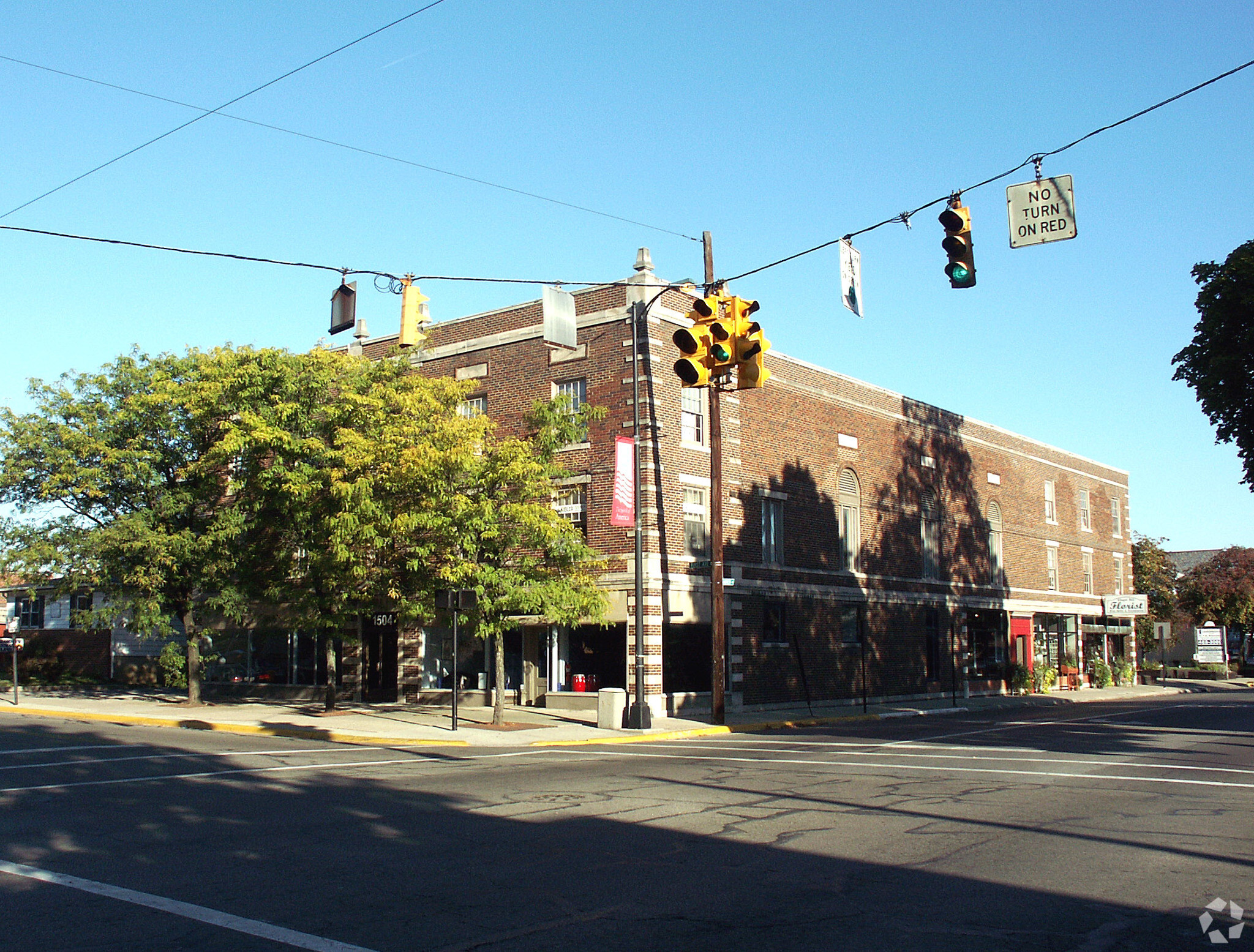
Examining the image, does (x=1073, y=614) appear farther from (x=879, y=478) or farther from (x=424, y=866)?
(x=424, y=866)

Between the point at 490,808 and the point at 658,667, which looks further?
the point at 658,667

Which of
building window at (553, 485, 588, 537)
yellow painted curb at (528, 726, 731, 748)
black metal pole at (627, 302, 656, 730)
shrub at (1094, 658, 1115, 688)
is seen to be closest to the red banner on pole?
black metal pole at (627, 302, 656, 730)

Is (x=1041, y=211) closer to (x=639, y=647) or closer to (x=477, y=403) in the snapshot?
(x=639, y=647)

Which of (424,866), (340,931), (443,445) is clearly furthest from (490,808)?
(443,445)

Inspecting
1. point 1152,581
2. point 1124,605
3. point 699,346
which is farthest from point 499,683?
point 1152,581

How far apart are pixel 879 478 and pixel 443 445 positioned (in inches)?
748

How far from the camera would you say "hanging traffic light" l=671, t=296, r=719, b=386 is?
1482cm

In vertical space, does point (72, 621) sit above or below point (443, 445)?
below

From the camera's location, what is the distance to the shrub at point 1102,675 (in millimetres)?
51062

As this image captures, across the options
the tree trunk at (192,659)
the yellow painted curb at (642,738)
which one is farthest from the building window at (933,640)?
the tree trunk at (192,659)

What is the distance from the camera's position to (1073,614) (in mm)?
51906

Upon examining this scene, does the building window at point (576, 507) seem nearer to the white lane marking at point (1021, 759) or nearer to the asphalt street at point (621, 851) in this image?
the white lane marking at point (1021, 759)

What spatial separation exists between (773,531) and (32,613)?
34.8 m

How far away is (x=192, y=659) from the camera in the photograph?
3200 cm
